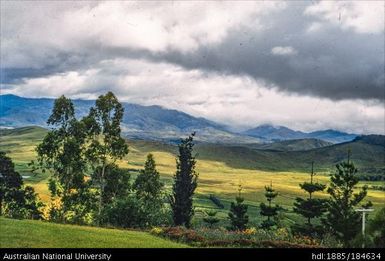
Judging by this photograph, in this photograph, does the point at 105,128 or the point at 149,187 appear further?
the point at 149,187

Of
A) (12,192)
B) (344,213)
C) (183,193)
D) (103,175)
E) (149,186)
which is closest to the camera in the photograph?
(183,193)

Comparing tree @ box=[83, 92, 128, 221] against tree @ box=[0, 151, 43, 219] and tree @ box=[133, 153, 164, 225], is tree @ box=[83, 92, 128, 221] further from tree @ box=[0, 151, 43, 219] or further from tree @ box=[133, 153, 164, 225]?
tree @ box=[0, 151, 43, 219]

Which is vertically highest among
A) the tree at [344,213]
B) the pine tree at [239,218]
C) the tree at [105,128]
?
the tree at [105,128]

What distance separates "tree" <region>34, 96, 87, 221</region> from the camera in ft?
218

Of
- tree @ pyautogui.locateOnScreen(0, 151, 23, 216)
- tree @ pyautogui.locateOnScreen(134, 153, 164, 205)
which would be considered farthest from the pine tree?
tree @ pyautogui.locateOnScreen(0, 151, 23, 216)

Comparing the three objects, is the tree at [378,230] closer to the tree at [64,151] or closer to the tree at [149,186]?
the tree at [64,151]

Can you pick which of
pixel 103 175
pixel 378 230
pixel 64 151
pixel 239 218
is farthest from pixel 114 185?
pixel 378 230

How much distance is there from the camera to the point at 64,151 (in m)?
66.4

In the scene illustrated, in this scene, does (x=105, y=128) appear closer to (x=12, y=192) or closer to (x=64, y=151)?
(x=64, y=151)

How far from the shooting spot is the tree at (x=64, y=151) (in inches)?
2613

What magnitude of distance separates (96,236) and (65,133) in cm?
3566

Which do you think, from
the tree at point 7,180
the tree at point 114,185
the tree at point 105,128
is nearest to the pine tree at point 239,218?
the tree at point 114,185

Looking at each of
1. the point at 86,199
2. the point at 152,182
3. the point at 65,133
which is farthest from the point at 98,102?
the point at 152,182
